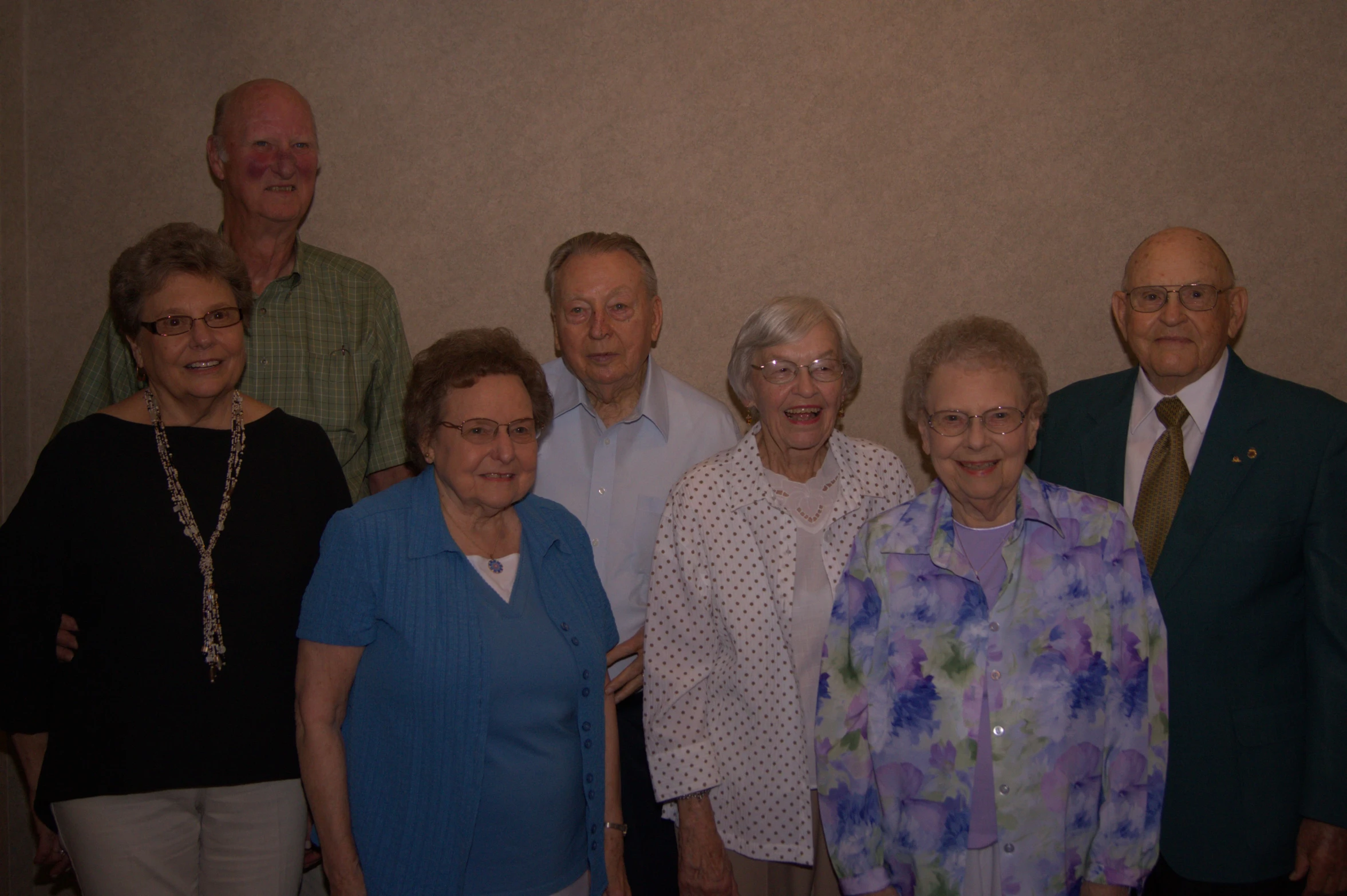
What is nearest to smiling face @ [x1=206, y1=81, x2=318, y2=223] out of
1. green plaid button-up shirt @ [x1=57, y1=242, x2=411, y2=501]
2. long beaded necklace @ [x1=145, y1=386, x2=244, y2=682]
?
green plaid button-up shirt @ [x1=57, y1=242, x2=411, y2=501]

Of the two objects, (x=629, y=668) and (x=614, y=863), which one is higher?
(x=629, y=668)

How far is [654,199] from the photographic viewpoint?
11.0ft

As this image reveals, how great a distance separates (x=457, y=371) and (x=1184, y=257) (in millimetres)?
1908

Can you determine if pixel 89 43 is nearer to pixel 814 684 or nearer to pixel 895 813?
pixel 814 684

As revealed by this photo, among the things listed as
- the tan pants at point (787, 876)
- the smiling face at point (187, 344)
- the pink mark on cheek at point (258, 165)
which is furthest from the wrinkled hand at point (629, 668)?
the pink mark on cheek at point (258, 165)

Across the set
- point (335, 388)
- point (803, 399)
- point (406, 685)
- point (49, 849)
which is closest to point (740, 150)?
point (803, 399)

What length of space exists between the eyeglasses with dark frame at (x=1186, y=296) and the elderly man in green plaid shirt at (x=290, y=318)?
2.16m

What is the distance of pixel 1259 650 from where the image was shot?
2.30 meters

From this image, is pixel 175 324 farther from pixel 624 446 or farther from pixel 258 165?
pixel 624 446

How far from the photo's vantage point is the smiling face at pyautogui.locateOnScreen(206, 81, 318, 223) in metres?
2.88

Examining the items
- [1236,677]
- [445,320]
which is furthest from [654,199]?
[1236,677]

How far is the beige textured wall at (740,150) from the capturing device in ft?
10.7

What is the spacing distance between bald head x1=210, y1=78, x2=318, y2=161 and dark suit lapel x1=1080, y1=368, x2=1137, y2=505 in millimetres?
2560

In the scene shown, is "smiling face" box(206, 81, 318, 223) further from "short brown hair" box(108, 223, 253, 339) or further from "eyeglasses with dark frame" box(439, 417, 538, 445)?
"eyeglasses with dark frame" box(439, 417, 538, 445)
